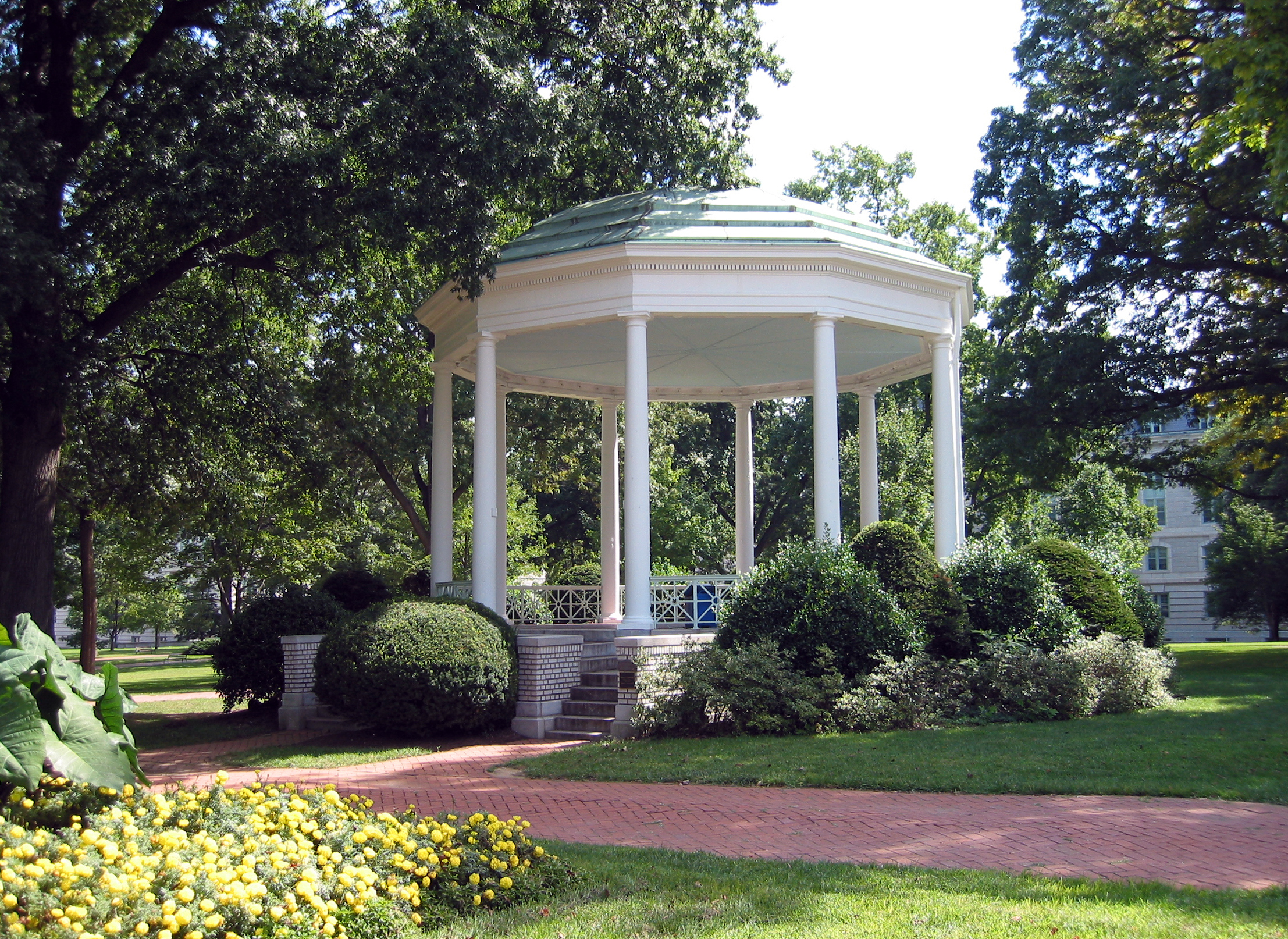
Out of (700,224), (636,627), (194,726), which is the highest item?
(700,224)

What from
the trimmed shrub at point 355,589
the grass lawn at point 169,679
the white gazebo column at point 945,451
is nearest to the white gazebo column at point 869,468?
the white gazebo column at point 945,451

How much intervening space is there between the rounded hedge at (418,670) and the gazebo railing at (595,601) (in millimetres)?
3414

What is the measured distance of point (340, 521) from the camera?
32.6 metres

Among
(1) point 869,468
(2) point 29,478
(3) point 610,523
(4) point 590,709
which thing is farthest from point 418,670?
(1) point 869,468

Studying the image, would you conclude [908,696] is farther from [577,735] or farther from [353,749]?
[353,749]

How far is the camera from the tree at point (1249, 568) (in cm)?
4481

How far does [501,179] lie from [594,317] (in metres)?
2.74

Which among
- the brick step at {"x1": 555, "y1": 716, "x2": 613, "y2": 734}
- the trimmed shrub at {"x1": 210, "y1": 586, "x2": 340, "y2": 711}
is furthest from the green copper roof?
the brick step at {"x1": 555, "y1": 716, "x2": 613, "y2": 734}

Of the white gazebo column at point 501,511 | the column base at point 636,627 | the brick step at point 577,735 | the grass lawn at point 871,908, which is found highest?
the white gazebo column at point 501,511

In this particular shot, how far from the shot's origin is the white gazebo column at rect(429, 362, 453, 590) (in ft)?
66.7

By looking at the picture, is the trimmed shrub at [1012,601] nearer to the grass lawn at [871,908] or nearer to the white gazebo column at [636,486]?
the white gazebo column at [636,486]

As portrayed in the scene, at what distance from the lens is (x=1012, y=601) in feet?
54.4

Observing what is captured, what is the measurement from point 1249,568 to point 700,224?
Result: 40862mm

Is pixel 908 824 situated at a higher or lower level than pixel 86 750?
lower
